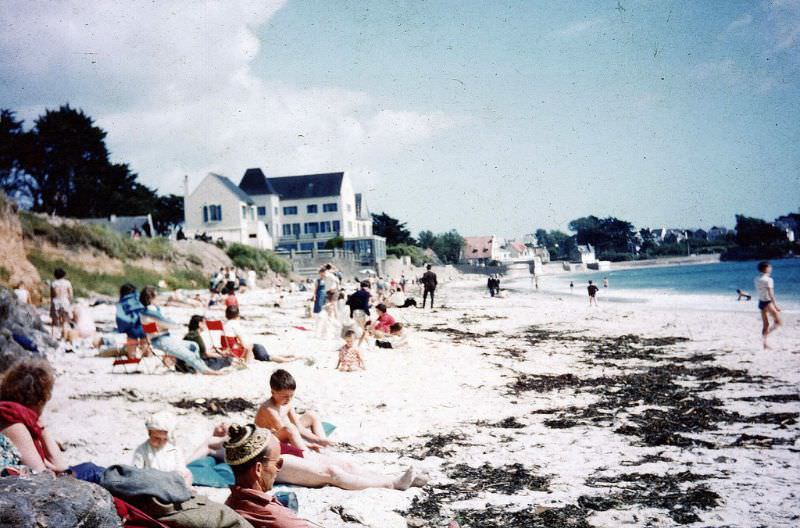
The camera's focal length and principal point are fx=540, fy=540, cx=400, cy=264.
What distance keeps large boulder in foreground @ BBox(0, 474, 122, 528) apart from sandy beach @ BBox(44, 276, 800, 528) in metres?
2.04

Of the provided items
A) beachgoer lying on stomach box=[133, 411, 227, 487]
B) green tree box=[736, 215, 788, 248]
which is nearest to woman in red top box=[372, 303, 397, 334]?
beachgoer lying on stomach box=[133, 411, 227, 487]

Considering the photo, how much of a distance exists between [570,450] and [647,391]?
3.04m

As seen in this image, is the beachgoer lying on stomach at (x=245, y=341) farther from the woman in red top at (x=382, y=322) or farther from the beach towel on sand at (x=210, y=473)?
the beach towel on sand at (x=210, y=473)

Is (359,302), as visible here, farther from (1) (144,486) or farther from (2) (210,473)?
(1) (144,486)

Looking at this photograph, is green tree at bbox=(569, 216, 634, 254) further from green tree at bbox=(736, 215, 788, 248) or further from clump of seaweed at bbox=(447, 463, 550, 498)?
clump of seaweed at bbox=(447, 463, 550, 498)

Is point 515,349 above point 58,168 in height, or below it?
below

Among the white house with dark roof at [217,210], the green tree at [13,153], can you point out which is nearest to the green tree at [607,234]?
the white house with dark roof at [217,210]

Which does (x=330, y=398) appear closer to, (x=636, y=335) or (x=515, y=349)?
(x=515, y=349)

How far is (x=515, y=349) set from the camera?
39.9ft

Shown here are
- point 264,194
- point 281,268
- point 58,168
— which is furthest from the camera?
point 264,194

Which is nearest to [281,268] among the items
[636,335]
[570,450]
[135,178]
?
[135,178]

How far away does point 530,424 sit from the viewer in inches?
247

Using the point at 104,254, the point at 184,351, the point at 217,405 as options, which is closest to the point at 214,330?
the point at 184,351

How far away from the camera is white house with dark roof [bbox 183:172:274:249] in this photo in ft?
166
